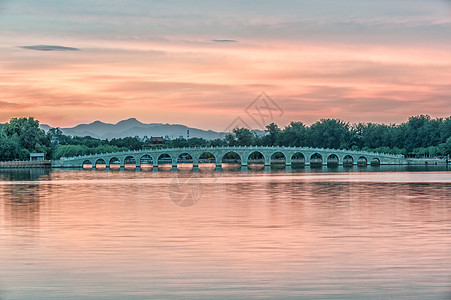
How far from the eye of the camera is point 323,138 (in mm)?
120812

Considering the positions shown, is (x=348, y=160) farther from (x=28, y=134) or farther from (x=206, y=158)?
(x=28, y=134)

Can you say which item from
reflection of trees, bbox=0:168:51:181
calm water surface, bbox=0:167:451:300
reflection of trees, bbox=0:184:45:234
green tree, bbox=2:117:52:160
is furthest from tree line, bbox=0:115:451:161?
calm water surface, bbox=0:167:451:300

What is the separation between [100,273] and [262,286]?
3.74m

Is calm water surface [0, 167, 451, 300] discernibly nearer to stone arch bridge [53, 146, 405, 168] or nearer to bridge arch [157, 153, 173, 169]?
stone arch bridge [53, 146, 405, 168]

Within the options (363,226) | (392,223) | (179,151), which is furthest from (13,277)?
(179,151)

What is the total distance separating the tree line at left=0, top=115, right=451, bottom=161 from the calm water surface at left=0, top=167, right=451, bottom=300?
2337 inches

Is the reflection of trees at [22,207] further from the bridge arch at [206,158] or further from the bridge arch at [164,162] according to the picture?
the bridge arch at [206,158]

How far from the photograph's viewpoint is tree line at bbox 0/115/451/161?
89.5 m

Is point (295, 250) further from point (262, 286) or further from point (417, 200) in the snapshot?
point (417, 200)

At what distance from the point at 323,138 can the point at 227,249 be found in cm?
10509

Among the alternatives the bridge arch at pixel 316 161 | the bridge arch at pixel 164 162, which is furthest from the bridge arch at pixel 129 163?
the bridge arch at pixel 316 161

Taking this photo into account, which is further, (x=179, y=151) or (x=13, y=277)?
(x=179, y=151)

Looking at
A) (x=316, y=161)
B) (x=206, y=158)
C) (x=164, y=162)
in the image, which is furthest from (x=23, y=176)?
(x=206, y=158)

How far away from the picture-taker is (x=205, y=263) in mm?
15305
